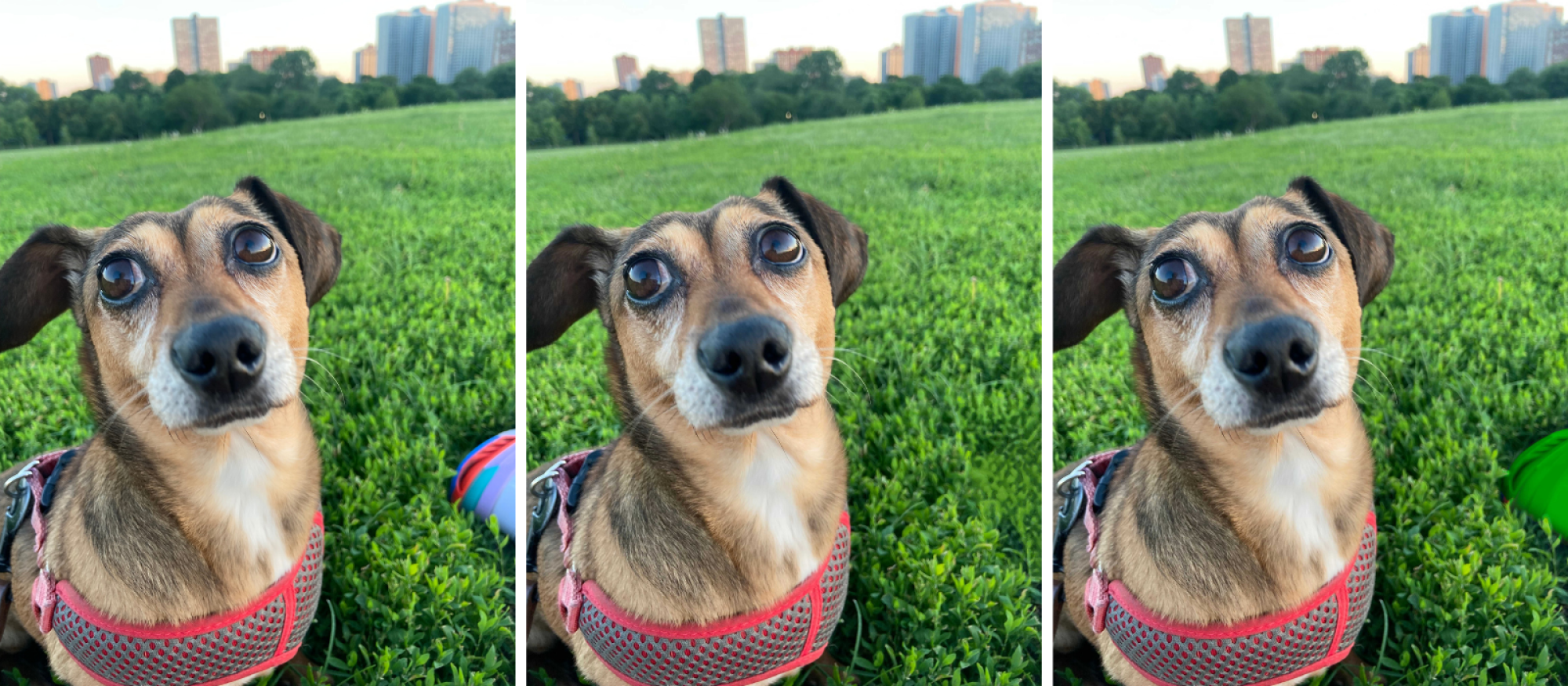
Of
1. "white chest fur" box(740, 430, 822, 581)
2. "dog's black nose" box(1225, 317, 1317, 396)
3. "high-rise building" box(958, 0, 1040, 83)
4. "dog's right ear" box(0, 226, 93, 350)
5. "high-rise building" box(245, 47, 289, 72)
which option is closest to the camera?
"dog's black nose" box(1225, 317, 1317, 396)

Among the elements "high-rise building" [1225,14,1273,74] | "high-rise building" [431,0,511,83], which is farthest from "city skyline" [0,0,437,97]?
"high-rise building" [1225,14,1273,74]

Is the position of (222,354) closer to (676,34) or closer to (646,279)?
(646,279)

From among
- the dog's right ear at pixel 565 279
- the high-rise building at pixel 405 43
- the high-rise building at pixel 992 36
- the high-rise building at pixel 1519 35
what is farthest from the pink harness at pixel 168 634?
the high-rise building at pixel 1519 35

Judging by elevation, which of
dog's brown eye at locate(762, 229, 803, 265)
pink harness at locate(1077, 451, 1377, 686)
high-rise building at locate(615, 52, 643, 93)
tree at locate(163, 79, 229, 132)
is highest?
high-rise building at locate(615, 52, 643, 93)

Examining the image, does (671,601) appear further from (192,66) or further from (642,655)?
(192,66)

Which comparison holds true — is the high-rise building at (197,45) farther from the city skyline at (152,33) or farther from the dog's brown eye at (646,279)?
the dog's brown eye at (646,279)

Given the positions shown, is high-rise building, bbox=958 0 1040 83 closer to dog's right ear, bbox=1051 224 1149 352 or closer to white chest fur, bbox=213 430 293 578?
dog's right ear, bbox=1051 224 1149 352

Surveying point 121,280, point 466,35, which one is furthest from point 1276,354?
point 121,280
